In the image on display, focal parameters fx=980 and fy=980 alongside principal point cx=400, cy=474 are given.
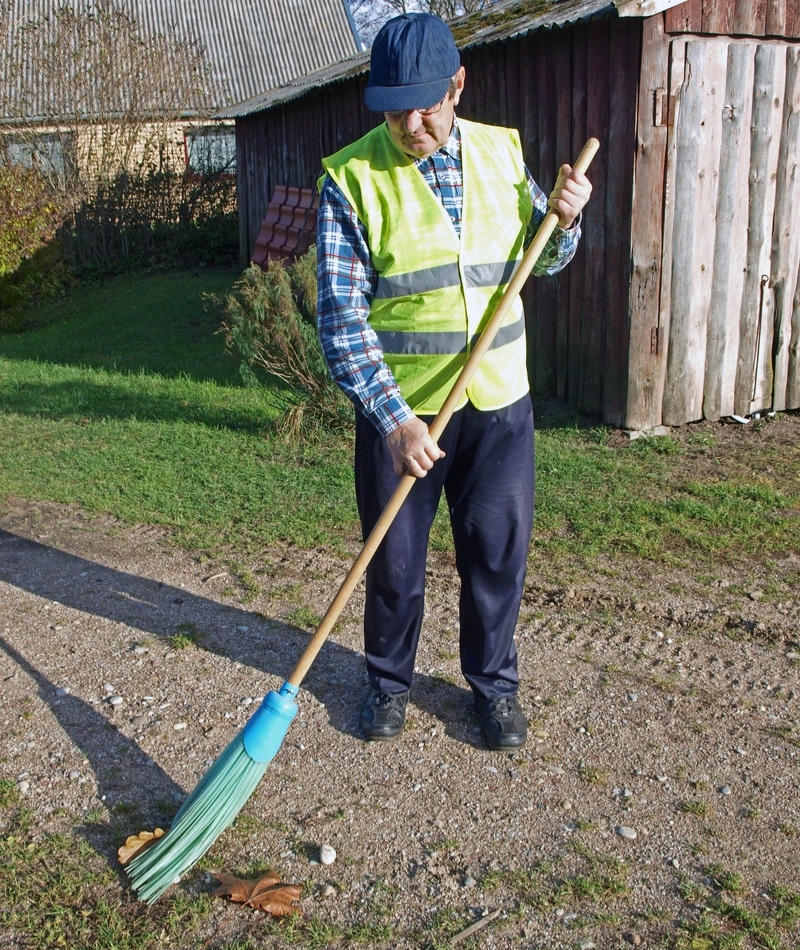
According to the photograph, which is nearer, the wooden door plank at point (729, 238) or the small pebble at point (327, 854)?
the small pebble at point (327, 854)

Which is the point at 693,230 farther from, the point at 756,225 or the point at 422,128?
the point at 422,128

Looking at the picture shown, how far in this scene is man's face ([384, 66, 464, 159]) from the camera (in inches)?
107

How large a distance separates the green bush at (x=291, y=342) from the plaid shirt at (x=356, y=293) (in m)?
3.84

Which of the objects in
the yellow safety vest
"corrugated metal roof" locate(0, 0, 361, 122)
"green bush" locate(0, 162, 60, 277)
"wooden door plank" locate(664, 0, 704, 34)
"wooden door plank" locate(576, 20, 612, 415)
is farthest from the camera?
"corrugated metal roof" locate(0, 0, 361, 122)

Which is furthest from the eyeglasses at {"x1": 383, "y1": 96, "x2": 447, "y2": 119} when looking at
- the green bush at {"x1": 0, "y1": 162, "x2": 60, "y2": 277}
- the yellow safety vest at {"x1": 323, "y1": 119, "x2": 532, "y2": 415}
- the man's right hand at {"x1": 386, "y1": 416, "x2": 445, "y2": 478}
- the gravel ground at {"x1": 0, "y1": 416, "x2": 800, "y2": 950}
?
the green bush at {"x1": 0, "y1": 162, "x2": 60, "y2": 277}

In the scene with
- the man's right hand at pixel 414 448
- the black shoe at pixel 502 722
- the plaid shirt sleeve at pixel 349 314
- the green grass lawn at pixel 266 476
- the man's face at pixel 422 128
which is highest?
the man's face at pixel 422 128

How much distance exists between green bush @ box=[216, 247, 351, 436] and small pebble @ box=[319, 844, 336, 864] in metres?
4.20

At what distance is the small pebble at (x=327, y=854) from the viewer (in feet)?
9.14

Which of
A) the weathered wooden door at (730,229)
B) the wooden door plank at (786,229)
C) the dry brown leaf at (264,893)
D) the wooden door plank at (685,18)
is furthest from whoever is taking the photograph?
the wooden door plank at (786,229)

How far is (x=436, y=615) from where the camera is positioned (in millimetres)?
4324

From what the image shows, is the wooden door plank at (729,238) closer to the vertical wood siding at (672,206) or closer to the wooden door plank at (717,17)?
the vertical wood siding at (672,206)

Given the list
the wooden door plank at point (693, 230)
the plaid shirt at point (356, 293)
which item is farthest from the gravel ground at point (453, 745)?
the wooden door plank at point (693, 230)

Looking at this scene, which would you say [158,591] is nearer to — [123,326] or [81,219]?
[123,326]

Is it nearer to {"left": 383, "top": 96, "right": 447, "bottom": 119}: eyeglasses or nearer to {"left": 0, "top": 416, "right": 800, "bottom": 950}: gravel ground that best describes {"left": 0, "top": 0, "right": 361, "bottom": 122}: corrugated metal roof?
{"left": 0, "top": 416, "right": 800, "bottom": 950}: gravel ground
